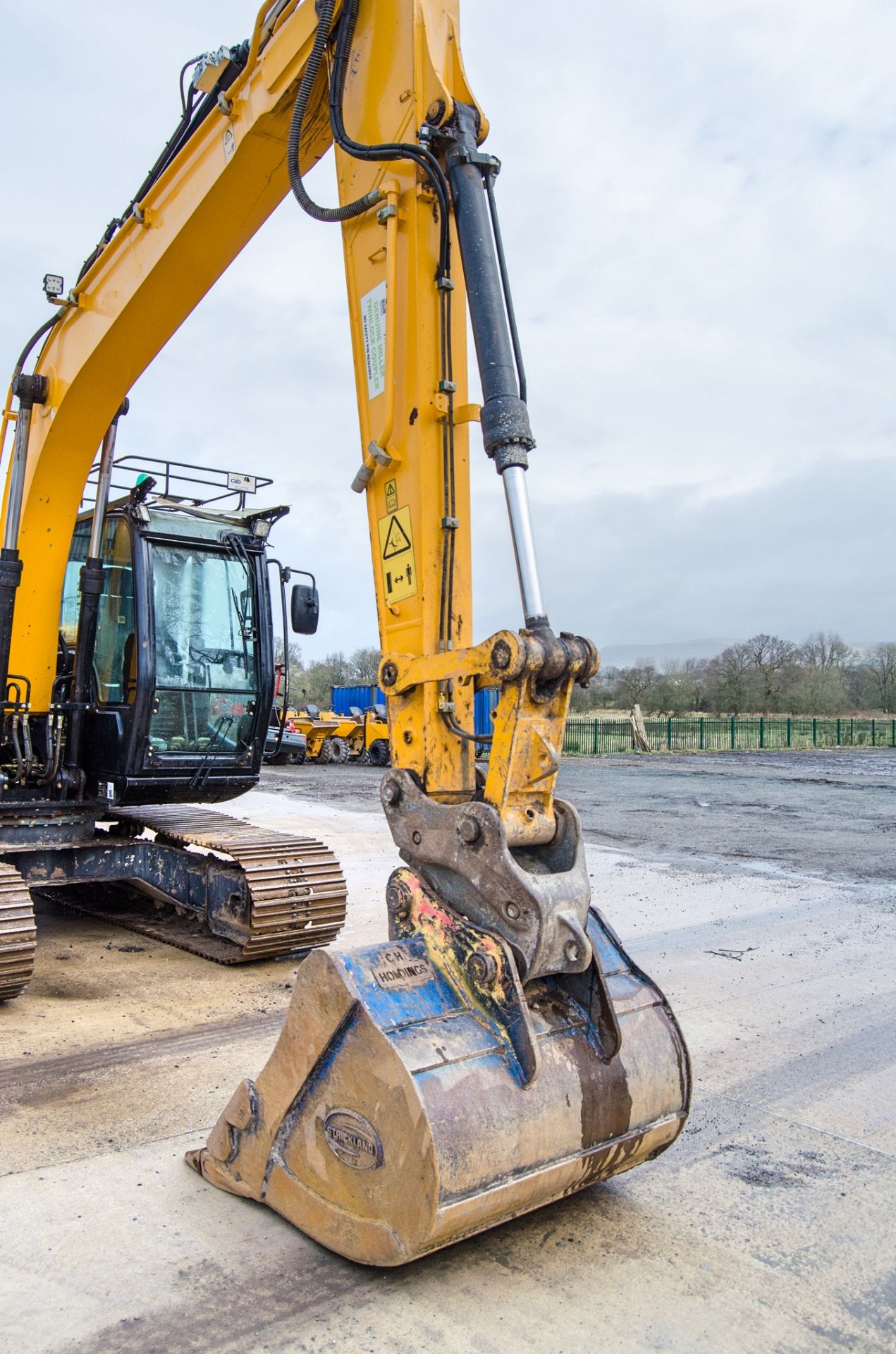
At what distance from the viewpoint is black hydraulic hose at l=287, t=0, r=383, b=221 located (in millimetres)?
3922

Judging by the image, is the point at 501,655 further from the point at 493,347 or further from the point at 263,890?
the point at 263,890

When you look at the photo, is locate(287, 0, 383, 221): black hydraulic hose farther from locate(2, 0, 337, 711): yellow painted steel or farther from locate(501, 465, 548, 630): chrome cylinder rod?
locate(501, 465, 548, 630): chrome cylinder rod

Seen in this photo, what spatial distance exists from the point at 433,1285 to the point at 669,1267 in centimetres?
68

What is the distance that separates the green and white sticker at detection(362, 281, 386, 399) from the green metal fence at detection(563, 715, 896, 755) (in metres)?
27.8

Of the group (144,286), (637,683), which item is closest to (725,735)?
(637,683)

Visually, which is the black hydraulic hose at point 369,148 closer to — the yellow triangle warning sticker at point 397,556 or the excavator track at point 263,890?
the yellow triangle warning sticker at point 397,556

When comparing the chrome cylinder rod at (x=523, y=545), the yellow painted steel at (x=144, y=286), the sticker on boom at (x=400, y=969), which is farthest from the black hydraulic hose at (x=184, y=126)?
the sticker on boom at (x=400, y=969)

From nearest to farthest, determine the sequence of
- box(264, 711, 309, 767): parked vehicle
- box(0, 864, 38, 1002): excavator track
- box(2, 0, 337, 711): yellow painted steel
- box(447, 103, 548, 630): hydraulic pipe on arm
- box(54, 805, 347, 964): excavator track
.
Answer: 1. box(447, 103, 548, 630): hydraulic pipe on arm
2. box(2, 0, 337, 711): yellow painted steel
3. box(0, 864, 38, 1002): excavator track
4. box(54, 805, 347, 964): excavator track
5. box(264, 711, 309, 767): parked vehicle

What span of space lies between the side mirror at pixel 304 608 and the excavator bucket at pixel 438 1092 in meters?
3.49

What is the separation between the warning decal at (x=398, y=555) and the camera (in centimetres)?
367

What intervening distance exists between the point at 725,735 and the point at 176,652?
32.1 m

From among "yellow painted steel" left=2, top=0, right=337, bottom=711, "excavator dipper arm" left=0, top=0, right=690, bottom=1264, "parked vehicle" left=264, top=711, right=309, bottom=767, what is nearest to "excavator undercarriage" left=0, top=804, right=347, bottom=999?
"yellow painted steel" left=2, top=0, right=337, bottom=711

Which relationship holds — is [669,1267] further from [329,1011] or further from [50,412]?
[50,412]

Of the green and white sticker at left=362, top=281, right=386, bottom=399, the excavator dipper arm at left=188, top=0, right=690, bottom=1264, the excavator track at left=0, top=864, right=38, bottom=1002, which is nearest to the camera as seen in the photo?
the excavator dipper arm at left=188, top=0, right=690, bottom=1264
